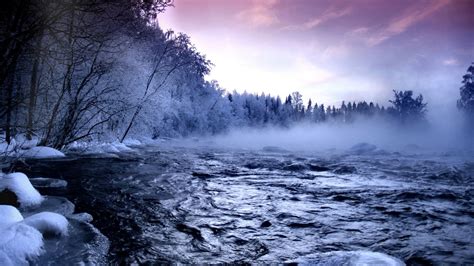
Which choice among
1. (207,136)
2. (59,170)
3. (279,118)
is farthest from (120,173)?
(279,118)

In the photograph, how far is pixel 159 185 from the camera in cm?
902

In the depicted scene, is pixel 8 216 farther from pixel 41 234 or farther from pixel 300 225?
pixel 300 225

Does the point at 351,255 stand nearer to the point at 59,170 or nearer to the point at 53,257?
the point at 53,257

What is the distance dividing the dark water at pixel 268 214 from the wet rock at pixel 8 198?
1.03 metres

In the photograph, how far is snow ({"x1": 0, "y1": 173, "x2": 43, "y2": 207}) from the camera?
5488mm

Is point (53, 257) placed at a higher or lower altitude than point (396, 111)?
lower

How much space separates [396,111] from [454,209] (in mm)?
83236

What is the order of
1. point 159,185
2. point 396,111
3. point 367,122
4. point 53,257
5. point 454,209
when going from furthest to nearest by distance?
point 367,122 → point 396,111 → point 159,185 → point 454,209 → point 53,257

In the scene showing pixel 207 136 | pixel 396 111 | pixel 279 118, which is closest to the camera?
pixel 207 136

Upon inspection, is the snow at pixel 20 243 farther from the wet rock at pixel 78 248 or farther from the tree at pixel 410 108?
the tree at pixel 410 108

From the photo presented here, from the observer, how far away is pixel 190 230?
5.18 meters

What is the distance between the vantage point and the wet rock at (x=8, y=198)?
212 inches

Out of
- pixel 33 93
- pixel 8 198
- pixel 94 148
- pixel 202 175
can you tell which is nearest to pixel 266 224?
pixel 8 198

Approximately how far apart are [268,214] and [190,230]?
1.84 meters
